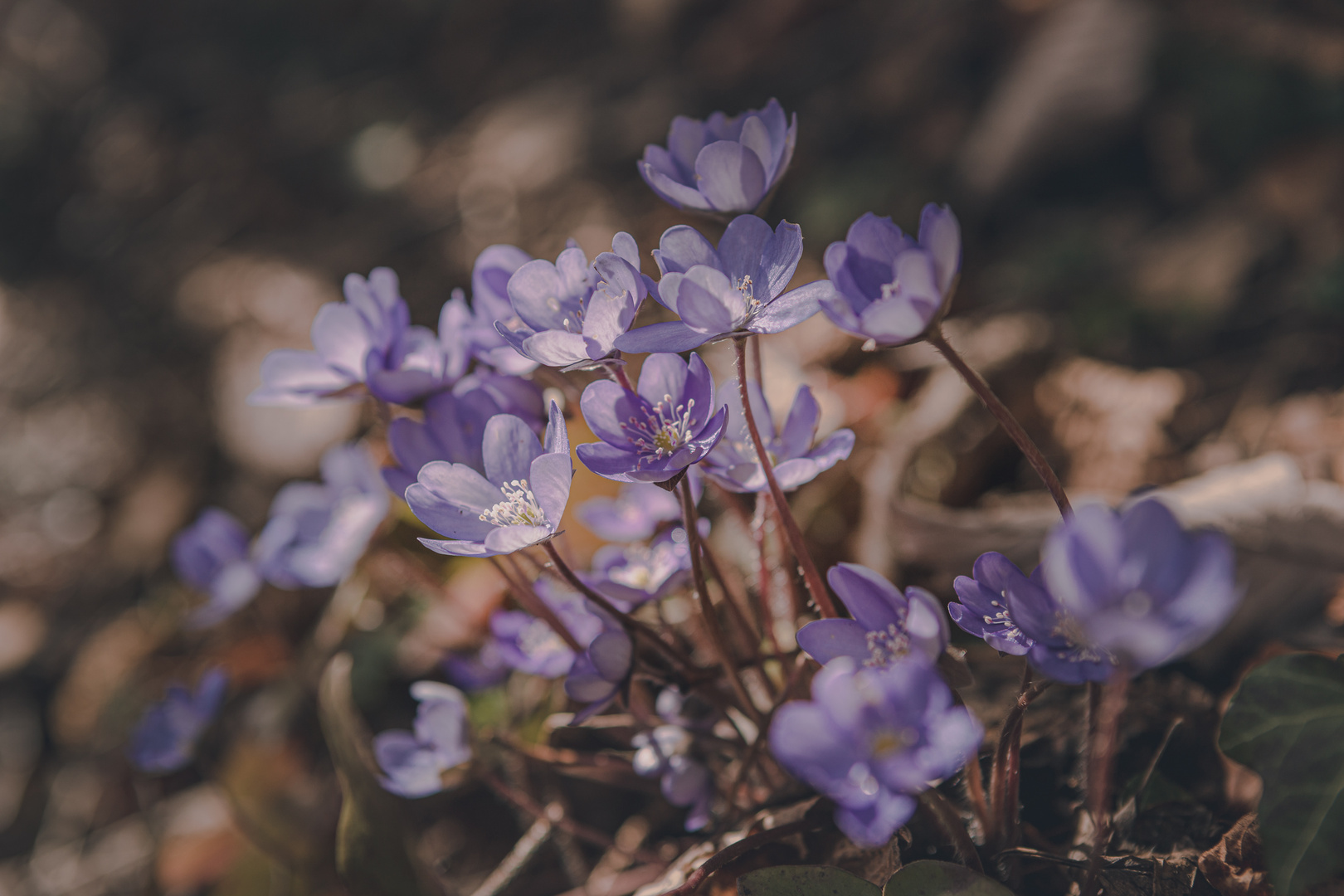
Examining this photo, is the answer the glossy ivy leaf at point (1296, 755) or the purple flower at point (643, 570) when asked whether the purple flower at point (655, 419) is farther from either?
the glossy ivy leaf at point (1296, 755)

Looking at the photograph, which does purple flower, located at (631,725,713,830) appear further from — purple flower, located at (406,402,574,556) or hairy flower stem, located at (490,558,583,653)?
purple flower, located at (406,402,574,556)

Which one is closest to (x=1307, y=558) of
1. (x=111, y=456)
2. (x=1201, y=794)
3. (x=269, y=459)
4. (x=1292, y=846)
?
(x=1201, y=794)

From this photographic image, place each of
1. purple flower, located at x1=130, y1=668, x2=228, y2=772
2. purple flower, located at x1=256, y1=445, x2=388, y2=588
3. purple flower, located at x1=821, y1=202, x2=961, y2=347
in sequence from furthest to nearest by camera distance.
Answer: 1. purple flower, located at x1=130, y1=668, x2=228, y2=772
2. purple flower, located at x1=256, y1=445, x2=388, y2=588
3. purple flower, located at x1=821, y1=202, x2=961, y2=347

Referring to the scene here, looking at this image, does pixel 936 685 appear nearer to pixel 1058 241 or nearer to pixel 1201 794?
pixel 1201 794

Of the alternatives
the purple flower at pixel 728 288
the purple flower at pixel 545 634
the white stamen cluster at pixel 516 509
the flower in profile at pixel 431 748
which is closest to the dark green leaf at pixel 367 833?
the flower in profile at pixel 431 748

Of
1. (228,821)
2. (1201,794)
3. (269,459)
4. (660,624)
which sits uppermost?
(660,624)

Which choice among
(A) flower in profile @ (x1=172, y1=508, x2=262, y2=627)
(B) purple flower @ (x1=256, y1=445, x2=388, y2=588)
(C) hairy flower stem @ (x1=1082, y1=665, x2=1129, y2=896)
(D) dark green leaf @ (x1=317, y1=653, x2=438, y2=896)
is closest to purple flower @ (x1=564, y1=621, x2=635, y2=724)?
(D) dark green leaf @ (x1=317, y1=653, x2=438, y2=896)

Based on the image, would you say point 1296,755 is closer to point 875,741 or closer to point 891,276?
point 875,741

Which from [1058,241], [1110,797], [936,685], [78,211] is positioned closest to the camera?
[936,685]
